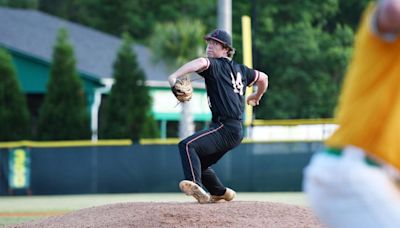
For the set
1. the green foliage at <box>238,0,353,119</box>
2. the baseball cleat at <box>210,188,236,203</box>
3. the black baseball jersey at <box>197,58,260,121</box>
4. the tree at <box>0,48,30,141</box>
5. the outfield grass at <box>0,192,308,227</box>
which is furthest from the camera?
the green foliage at <box>238,0,353,119</box>

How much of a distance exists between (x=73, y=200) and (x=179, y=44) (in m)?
9.81

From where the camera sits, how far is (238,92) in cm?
802

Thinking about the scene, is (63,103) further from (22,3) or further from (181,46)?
(22,3)

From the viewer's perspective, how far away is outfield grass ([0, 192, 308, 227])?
13.5 metres

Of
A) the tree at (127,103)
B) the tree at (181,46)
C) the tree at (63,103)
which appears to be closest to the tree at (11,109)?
the tree at (63,103)

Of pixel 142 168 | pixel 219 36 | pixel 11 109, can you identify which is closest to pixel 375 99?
pixel 219 36

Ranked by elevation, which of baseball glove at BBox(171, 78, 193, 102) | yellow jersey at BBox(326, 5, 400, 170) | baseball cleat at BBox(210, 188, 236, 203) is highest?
baseball glove at BBox(171, 78, 193, 102)

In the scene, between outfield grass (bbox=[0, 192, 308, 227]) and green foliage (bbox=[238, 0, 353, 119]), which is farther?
green foliage (bbox=[238, 0, 353, 119])

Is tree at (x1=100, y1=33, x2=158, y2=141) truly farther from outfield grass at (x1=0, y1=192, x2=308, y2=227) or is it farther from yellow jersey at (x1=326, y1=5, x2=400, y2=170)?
yellow jersey at (x1=326, y1=5, x2=400, y2=170)

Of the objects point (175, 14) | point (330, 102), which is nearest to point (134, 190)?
point (330, 102)

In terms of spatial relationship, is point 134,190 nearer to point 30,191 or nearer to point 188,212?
point 30,191

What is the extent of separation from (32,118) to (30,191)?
33.8 ft

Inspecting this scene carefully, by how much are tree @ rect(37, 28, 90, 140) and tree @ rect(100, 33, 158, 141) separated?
0.74 meters

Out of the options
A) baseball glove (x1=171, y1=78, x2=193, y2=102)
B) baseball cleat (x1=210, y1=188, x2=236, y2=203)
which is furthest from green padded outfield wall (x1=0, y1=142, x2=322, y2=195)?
baseball glove (x1=171, y1=78, x2=193, y2=102)
